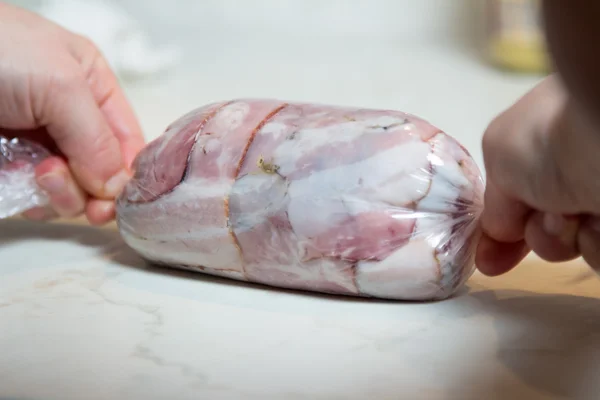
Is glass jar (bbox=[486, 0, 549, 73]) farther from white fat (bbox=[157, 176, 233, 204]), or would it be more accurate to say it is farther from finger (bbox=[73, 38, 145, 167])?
white fat (bbox=[157, 176, 233, 204])

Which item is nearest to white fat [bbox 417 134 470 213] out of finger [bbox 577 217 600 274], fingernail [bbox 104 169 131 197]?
finger [bbox 577 217 600 274]

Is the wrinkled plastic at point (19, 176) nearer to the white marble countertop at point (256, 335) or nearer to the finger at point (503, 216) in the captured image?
the white marble countertop at point (256, 335)

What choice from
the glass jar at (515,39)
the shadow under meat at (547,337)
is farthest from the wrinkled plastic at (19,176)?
the glass jar at (515,39)

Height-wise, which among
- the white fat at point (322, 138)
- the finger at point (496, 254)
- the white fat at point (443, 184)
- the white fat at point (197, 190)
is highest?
the white fat at point (322, 138)

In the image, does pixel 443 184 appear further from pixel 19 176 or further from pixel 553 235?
pixel 19 176

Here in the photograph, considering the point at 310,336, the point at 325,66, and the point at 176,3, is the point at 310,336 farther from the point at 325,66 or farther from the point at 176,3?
the point at 176,3
